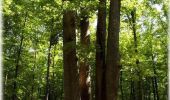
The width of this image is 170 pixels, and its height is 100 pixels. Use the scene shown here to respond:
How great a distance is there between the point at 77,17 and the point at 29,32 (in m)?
A: 18.6

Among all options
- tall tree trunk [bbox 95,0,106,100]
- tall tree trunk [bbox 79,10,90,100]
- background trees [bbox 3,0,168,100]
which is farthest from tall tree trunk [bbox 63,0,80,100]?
tall tree trunk [bbox 79,10,90,100]

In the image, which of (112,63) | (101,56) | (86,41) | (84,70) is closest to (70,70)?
(112,63)

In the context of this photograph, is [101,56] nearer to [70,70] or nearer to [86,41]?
[70,70]

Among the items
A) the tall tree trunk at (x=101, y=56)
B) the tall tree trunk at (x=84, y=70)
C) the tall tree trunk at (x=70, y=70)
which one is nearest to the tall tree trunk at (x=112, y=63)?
the tall tree trunk at (x=101, y=56)

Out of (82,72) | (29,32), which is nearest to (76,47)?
(82,72)

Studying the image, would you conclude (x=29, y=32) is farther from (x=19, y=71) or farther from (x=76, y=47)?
(x=76, y=47)

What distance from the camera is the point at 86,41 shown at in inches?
607

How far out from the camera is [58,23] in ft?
41.5

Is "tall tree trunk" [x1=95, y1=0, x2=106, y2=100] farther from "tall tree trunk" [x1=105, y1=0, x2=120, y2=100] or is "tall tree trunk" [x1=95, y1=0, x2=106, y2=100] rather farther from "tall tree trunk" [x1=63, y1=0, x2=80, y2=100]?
"tall tree trunk" [x1=63, y1=0, x2=80, y2=100]

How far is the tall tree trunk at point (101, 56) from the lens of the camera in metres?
12.1

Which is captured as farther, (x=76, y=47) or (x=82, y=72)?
(x=82, y=72)

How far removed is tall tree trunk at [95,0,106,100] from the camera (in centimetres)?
1211

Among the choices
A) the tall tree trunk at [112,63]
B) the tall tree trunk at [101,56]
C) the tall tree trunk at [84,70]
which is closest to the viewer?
the tall tree trunk at [112,63]

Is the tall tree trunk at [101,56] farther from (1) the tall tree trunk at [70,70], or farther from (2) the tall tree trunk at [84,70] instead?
(2) the tall tree trunk at [84,70]
